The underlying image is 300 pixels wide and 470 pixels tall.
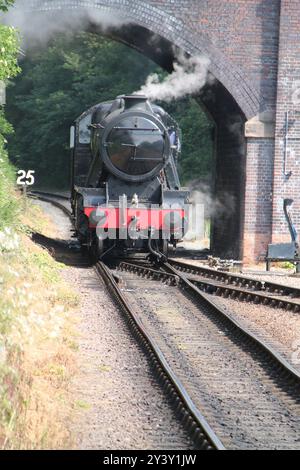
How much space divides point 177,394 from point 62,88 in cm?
4336

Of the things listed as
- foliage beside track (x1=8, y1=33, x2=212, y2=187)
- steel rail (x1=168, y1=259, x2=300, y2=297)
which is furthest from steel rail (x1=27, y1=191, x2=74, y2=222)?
steel rail (x1=168, y1=259, x2=300, y2=297)

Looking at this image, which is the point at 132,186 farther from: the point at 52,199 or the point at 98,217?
the point at 52,199

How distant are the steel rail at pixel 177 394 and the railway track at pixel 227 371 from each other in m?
0.12

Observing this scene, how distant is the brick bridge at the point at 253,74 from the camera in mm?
17859

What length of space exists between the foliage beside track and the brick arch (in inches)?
839

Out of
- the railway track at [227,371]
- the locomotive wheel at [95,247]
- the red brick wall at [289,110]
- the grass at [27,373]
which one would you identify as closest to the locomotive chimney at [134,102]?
the locomotive wheel at [95,247]

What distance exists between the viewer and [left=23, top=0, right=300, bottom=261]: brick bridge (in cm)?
1786

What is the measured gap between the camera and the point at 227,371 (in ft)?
26.5

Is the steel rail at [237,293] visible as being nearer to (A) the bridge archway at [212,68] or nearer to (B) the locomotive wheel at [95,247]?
(B) the locomotive wheel at [95,247]

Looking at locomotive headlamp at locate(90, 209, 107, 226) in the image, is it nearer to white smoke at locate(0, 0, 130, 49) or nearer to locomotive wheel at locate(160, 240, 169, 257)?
locomotive wheel at locate(160, 240, 169, 257)

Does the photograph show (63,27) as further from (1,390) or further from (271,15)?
(1,390)

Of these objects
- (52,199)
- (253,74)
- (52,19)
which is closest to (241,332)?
(253,74)

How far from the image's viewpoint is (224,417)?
21.6 ft

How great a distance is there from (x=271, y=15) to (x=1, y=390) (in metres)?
14.4
